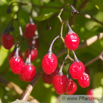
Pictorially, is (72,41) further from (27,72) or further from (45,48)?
(45,48)

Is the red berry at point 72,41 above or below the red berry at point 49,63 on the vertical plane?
above

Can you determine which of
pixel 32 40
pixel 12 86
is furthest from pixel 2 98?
pixel 32 40

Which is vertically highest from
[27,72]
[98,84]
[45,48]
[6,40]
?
[6,40]

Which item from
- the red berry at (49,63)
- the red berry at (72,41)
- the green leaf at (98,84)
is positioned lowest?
the green leaf at (98,84)

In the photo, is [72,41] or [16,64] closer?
[72,41]

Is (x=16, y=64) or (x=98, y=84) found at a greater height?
(x=16, y=64)

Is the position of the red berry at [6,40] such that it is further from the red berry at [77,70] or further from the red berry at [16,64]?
the red berry at [77,70]

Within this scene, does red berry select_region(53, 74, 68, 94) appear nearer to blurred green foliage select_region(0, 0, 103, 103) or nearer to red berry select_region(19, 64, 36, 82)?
red berry select_region(19, 64, 36, 82)

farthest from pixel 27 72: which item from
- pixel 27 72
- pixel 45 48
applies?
pixel 45 48

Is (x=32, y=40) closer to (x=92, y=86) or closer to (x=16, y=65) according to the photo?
(x=16, y=65)

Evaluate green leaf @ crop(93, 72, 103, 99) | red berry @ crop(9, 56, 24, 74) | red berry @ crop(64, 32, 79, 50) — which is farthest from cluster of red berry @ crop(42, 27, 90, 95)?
green leaf @ crop(93, 72, 103, 99)

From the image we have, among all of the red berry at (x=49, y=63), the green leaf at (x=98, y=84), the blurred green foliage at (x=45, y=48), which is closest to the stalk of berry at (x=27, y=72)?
the red berry at (x=49, y=63)
